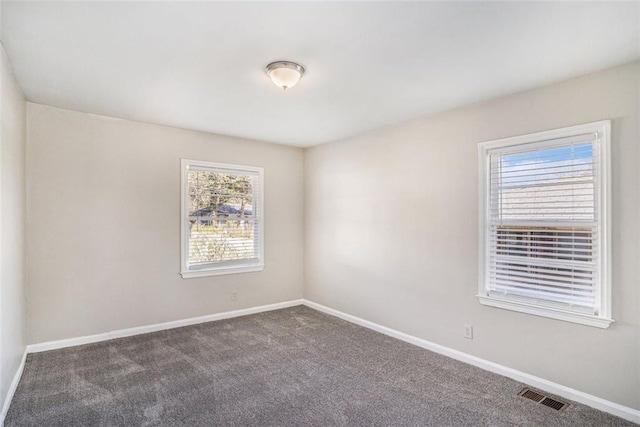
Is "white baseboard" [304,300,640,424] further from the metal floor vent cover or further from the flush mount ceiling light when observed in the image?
the flush mount ceiling light

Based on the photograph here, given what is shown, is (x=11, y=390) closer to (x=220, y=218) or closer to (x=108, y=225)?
(x=108, y=225)

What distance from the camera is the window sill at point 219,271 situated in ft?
14.7

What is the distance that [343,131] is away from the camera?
14.8ft

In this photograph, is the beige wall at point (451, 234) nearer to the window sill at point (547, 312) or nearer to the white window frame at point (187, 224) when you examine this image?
the window sill at point (547, 312)

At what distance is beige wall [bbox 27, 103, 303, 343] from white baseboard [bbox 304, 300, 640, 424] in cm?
233

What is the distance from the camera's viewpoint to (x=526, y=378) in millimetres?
2947

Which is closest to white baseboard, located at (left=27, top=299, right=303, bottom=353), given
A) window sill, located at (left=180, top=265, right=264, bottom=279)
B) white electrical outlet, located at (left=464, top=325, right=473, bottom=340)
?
A: window sill, located at (left=180, top=265, right=264, bottom=279)

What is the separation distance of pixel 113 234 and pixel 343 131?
10.0ft

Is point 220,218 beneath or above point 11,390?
above

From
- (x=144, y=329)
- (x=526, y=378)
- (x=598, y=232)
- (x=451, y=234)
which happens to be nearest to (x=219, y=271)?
(x=144, y=329)

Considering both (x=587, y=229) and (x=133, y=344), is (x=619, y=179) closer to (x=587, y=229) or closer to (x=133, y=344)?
(x=587, y=229)

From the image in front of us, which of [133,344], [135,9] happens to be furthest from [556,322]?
[133,344]

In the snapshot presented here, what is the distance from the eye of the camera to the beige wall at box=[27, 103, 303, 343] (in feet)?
11.7

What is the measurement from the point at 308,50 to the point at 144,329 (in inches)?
145
